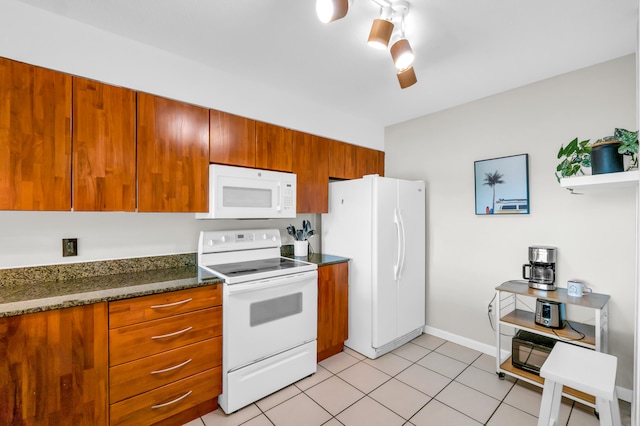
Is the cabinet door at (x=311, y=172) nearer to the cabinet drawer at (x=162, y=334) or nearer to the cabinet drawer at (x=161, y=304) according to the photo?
the cabinet drawer at (x=161, y=304)

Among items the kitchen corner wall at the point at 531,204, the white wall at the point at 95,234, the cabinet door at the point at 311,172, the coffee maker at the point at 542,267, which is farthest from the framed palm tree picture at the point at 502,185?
the white wall at the point at 95,234

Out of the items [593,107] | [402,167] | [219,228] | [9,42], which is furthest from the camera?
[402,167]

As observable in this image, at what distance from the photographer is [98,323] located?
1.54 m

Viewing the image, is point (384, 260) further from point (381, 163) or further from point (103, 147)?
point (103, 147)

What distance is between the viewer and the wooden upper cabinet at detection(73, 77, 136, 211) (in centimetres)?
170

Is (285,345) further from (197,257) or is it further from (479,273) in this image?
(479,273)

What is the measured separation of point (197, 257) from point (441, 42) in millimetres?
2401

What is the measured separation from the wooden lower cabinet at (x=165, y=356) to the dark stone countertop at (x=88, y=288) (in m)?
0.05

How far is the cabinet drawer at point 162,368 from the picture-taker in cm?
160

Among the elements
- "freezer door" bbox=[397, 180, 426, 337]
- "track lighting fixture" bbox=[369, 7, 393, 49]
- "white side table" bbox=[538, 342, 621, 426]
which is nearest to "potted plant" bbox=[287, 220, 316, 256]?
"freezer door" bbox=[397, 180, 426, 337]

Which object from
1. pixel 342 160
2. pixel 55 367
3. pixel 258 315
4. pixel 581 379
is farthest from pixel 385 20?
pixel 55 367

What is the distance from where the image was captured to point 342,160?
3.15 metres

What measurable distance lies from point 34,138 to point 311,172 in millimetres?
1940

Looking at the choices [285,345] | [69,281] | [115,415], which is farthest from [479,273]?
[69,281]
